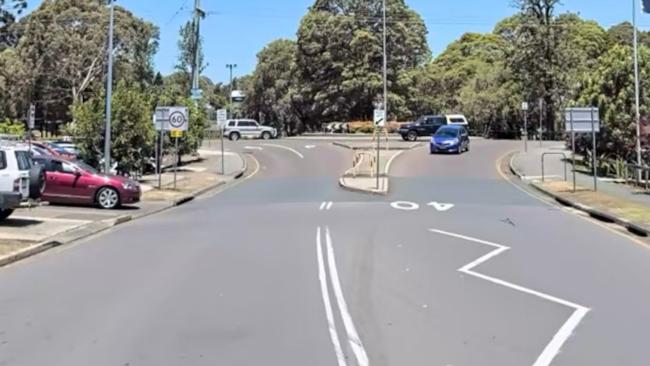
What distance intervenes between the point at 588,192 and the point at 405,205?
7801 millimetres

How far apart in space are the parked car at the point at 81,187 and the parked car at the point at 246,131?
1726 inches

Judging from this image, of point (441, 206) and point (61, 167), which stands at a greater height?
point (61, 167)

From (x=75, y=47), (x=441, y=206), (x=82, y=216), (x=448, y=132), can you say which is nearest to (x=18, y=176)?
(x=82, y=216)

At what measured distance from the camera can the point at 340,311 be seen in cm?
821

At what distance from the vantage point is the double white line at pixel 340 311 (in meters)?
6.44

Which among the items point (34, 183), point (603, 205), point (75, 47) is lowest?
point (603, 205)

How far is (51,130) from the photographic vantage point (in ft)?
280

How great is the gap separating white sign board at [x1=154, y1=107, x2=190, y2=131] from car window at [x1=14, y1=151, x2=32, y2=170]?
1257 centimetres

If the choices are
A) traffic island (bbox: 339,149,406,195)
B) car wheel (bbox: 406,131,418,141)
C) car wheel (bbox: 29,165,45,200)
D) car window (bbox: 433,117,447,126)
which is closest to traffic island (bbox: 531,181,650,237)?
traffic island (bbox: 339,149,406,195)

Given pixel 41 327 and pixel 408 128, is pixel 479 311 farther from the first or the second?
pixel 408 128

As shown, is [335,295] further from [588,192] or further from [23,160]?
[588,192]

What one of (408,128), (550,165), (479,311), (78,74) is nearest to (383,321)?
(479,311)

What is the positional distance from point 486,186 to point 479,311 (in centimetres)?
2342

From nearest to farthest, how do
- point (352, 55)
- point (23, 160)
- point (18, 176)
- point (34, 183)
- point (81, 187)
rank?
point (18, 176), point (34, 183), point (23, 160), point (81, 187), point (352, 55)
